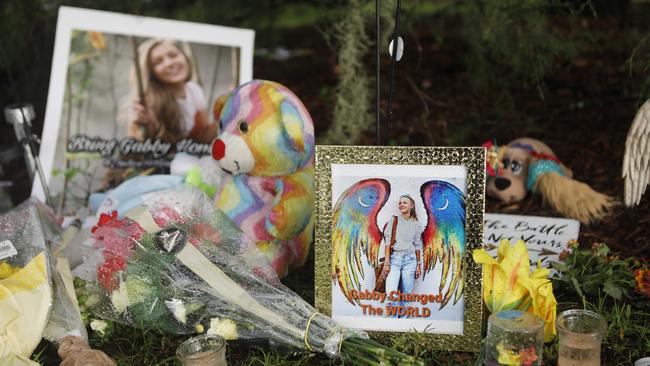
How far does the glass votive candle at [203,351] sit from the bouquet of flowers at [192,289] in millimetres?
127

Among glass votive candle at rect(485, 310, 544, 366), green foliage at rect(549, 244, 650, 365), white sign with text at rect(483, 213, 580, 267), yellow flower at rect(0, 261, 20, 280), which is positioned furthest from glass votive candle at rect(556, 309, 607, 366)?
yellow flower at rect(0, 261, 20, 280)

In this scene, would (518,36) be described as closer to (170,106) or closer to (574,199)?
(574,199)

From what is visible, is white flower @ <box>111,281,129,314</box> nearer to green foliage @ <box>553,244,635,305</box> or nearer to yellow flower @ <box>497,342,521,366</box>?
yellow flower @ <box>497,342,521,366</box>

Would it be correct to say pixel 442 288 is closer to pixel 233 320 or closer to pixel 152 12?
pixel 233 320

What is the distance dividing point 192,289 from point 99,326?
0.96 feet

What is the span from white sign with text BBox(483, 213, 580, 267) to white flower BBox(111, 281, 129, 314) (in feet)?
3.33

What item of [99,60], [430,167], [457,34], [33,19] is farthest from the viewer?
[457,34]

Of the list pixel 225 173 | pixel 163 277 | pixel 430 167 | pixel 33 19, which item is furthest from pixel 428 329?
pixel 33 19

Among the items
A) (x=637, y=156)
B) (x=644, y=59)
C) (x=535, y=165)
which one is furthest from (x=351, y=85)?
(x=637, y=156)

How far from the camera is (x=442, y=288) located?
4.96ft

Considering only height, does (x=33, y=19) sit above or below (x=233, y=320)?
above

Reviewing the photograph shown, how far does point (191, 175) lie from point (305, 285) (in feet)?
1.65

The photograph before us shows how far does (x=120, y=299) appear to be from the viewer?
1591mm

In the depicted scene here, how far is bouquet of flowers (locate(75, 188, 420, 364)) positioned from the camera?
151cm
